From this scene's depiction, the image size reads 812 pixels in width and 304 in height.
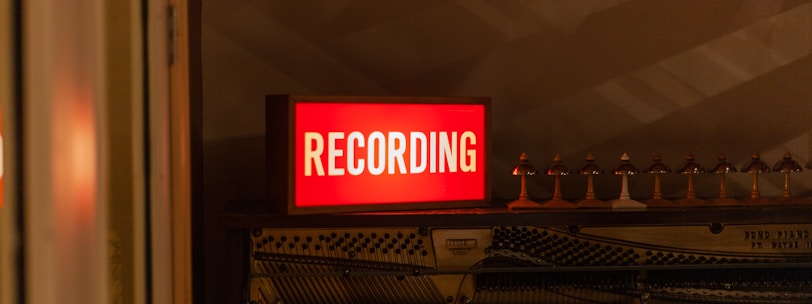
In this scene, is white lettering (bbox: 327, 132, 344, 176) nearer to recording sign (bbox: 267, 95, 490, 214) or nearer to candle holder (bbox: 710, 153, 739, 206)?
recording sign (bbox: 267, 95, 490, 214)

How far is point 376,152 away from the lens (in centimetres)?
220

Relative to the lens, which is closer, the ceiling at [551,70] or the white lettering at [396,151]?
the white lettering at [396,151]

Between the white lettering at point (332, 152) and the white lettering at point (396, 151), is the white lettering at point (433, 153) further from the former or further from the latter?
the white lettering at point (332, 152)

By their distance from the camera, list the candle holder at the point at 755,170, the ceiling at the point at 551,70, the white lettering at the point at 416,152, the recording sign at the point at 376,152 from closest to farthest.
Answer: the recording sign at the point at 376,152 → the white lettering at the point at 416,152 → the candle holder at the point at 755,170 → the ceiling at the point at 551,70

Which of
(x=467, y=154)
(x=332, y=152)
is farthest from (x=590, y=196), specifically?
(x=332, y=152)

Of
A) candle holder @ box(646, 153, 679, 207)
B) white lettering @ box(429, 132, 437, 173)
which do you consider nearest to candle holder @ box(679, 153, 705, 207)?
candle holder @ box(646, 153, 679, 207)

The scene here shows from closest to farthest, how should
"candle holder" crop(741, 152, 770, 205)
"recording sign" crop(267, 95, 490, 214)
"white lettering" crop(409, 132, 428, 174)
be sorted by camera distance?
"recording sign" crop(267, 95, 490, 214) → "white lettering" crop(409, 132, 428, 174) → "candle holder" crop(741, 152, 770, 205)

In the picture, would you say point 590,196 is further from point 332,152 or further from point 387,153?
point 332,152

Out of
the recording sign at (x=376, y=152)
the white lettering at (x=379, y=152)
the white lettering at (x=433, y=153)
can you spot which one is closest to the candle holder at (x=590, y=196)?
the recording sign at (x=376, y=152)

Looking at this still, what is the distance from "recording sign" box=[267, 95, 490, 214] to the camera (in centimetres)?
212

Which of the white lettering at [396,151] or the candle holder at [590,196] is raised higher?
the white lettering at [396,151]

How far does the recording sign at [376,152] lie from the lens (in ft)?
6.94

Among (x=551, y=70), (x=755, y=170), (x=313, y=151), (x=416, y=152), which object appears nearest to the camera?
(x=313, y=151)

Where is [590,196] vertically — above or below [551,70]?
below
